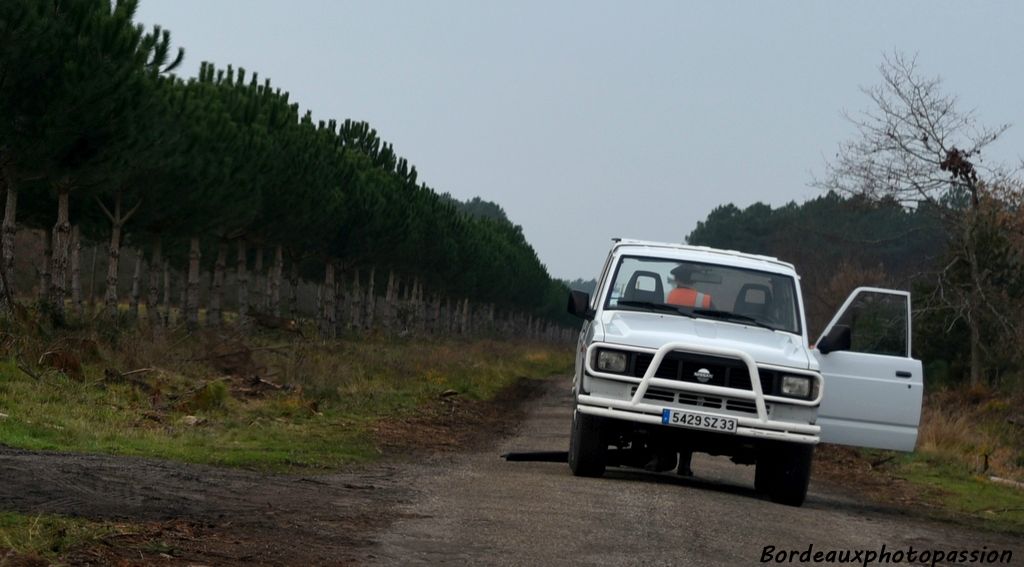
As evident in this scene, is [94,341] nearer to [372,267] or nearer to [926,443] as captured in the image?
[926,443]

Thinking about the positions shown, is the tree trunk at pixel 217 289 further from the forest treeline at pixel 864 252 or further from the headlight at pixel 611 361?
the headlight at pixel 611 361

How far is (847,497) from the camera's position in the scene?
1639cm

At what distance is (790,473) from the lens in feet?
44.1

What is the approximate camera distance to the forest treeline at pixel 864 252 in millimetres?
39219

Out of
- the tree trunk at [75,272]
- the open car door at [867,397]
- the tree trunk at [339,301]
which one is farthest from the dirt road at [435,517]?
the tree trunk at [339,301]

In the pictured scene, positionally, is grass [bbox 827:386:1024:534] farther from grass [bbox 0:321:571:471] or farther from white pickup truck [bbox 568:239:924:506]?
grass [bbox 0:321:571:471]

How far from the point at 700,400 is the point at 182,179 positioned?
2602cm

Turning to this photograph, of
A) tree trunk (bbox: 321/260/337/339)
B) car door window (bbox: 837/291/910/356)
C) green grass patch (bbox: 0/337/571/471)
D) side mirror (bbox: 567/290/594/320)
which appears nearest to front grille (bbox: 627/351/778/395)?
side mirror (bbox: 567/290/594/320)

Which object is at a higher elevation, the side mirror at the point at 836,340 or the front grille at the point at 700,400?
the side mirror at the point at 836,340

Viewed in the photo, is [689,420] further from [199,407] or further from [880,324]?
[880,324]

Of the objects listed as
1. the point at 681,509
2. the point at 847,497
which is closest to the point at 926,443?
the point at 847,497

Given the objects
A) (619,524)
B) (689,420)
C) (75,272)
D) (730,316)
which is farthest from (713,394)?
(75,272)

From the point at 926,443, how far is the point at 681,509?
14025mm

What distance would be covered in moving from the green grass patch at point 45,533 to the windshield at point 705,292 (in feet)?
23.0
